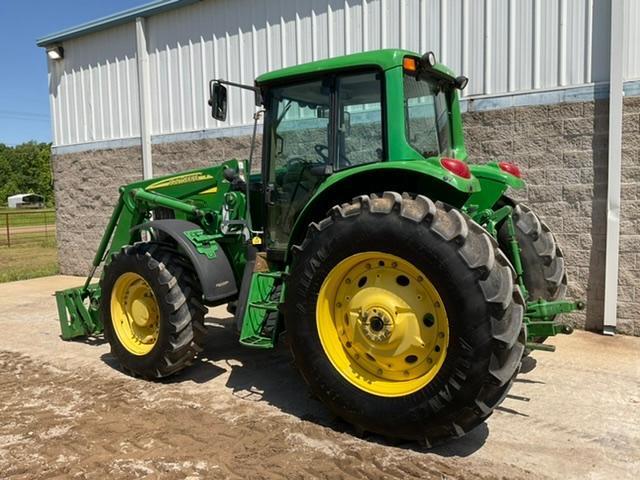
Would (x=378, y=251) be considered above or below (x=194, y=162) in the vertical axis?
below

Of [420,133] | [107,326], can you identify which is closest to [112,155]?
[107,326]

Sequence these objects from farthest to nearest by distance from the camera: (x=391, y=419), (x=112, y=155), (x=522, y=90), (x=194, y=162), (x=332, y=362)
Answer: (x=112, y=155), (x=194, y=162), (x=522, y=90), (x=332, y=362), (x=391, y=419)

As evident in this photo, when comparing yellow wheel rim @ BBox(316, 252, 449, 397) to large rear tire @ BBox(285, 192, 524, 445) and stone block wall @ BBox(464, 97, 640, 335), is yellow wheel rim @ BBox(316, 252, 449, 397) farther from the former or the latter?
stone block wall @ BBox(464, 97, 640, 335)

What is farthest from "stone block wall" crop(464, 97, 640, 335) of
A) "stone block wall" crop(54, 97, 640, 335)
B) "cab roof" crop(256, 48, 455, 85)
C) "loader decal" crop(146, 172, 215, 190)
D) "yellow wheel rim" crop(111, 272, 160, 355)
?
"yellow wheel rim" crop(111, 272, 160, 355)

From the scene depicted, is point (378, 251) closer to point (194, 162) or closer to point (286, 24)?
point (286, 24)

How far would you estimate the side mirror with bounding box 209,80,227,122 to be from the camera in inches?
183

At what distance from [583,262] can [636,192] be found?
92cm

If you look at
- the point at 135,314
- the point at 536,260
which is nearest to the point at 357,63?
the point at 536,260

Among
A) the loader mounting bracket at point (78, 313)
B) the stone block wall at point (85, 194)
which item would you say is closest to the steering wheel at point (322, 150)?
the loader mounting bracket at point (78, 313)

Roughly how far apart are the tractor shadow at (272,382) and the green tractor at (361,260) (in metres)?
0.21

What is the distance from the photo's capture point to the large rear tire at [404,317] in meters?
3.31

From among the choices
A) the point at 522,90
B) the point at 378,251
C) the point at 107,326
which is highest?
the point at 522,90

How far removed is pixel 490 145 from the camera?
6.95 metres

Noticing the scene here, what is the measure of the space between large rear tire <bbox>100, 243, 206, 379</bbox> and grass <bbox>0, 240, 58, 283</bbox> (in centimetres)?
783
